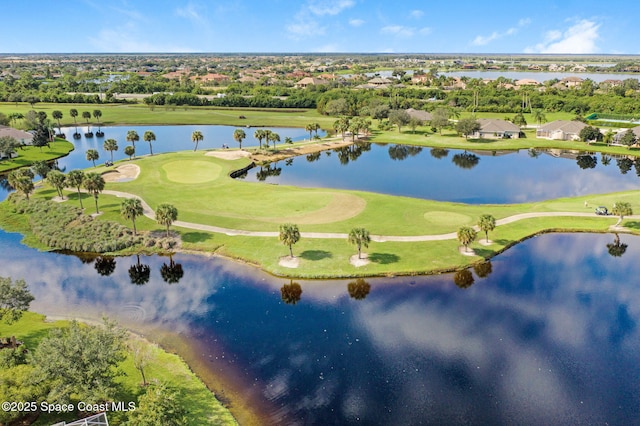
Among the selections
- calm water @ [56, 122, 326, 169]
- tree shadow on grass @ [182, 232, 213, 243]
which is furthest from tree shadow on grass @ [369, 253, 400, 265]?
calm water @ [56, 122, 326, 169]

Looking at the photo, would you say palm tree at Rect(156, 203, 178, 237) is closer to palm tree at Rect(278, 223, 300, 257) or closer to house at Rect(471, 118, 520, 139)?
palm tree at Rect(278, 223, 300, 257)

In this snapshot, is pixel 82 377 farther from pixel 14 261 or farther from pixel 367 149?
pixel 367 149

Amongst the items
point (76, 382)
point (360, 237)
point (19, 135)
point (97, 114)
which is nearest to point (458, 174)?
point (360, 237)

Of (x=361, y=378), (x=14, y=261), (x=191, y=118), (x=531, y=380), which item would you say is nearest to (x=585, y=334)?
(x=531, y=380)

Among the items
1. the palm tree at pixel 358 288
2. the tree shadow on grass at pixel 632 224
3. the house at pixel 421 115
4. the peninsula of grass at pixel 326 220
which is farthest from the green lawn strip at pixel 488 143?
the palm tree at pixel 358 288

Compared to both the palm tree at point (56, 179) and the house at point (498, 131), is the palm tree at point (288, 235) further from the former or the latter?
the house at point (498, 131)

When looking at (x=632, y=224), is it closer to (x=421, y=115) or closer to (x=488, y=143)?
(x=488, y=143)
